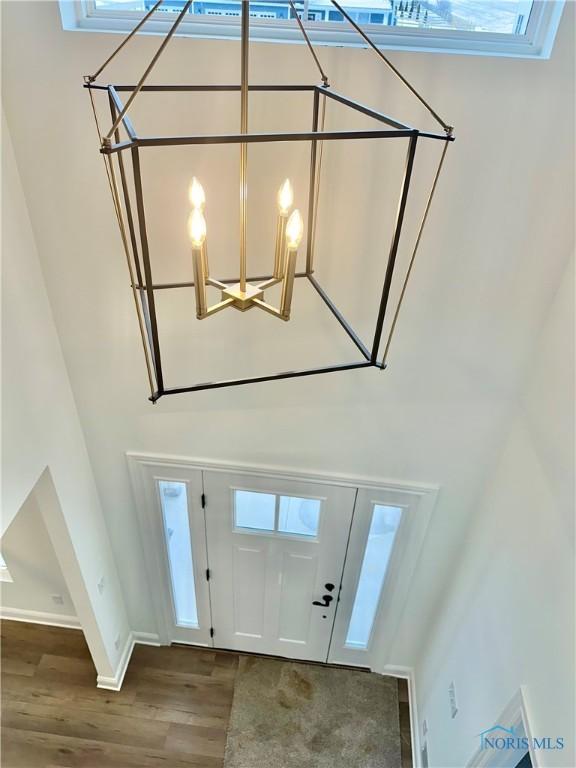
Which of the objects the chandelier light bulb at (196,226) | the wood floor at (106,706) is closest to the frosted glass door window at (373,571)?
the wood floor at (106,706)

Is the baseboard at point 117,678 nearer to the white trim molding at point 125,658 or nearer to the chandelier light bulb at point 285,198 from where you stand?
the white trim molding at point 125,658

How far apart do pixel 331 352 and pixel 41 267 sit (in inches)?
54.9

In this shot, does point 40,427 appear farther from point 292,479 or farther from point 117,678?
point 117,678

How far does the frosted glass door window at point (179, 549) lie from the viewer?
11.2 ft

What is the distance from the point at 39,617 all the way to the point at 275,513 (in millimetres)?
2373

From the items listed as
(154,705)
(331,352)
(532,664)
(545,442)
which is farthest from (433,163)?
(154,705)

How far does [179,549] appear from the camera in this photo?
3732mm

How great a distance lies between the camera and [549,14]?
6.37 feet

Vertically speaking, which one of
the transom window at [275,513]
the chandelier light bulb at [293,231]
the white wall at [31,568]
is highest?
the chandelier light bulb at [293,231]

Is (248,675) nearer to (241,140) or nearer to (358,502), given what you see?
(358,502)

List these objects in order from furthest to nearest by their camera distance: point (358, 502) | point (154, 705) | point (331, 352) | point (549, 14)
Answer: point (154, 705) < point (358, 502) < point (331, 352) < point (549, 14)

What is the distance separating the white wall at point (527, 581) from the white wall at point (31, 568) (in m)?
2.76

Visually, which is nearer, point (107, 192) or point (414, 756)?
point (107, 192)

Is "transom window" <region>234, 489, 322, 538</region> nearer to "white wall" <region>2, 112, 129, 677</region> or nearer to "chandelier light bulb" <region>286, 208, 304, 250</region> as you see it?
"white wall" <region>2, 112, 129, 677</region>
